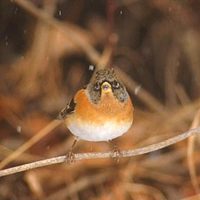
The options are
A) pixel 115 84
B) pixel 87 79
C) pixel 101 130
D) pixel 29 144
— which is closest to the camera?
pixel 101 130

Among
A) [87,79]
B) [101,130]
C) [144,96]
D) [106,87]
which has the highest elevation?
[87,79]

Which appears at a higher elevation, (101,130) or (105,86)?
(105,86)

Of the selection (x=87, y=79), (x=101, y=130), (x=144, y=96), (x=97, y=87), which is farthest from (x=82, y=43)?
(x=101, y=130)

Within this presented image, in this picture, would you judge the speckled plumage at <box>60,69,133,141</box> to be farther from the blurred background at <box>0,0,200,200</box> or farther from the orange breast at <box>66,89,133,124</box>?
the blurred background at <box>0,0,200,200</box>

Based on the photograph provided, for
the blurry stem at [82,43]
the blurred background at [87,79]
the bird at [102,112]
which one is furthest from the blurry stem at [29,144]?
the bird at [102,112]

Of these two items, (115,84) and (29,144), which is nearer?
(115,84)

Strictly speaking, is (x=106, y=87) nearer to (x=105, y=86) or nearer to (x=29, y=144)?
(x=105, y=86)

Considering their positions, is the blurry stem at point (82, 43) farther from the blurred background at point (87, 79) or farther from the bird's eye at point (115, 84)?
the bird's eye at point (115, 84)

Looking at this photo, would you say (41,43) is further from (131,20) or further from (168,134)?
(168,134)
